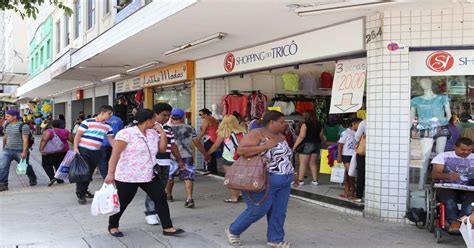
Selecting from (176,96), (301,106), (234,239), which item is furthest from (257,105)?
(234,239)

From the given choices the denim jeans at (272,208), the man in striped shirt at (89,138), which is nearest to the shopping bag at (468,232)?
the denim jeans at (272,208)

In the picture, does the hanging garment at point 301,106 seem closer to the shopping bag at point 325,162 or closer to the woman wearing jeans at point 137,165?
the shopping bag at point 325,162

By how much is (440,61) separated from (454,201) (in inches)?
77.9

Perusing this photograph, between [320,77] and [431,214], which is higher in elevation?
[320,77]

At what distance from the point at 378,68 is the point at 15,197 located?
6623mm

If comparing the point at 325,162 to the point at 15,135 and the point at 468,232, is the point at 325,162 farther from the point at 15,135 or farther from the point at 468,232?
the point at 15,135

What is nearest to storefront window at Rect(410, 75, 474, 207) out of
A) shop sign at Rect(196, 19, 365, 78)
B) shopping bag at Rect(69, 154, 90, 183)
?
shop sign at Rect(196, 19, 365, 78)

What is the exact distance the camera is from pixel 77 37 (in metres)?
17.1

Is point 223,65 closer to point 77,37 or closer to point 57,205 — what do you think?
point 57,205

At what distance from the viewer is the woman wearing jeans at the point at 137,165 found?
4.95 m

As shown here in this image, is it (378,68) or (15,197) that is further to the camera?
(15,197)

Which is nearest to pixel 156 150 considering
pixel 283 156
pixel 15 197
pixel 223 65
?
pixel 283 156

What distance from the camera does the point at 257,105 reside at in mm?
10602

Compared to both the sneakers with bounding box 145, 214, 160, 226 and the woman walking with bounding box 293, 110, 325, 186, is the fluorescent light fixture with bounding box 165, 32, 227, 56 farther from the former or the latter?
the sneakers with bounding box 145, 214, 160, 226
